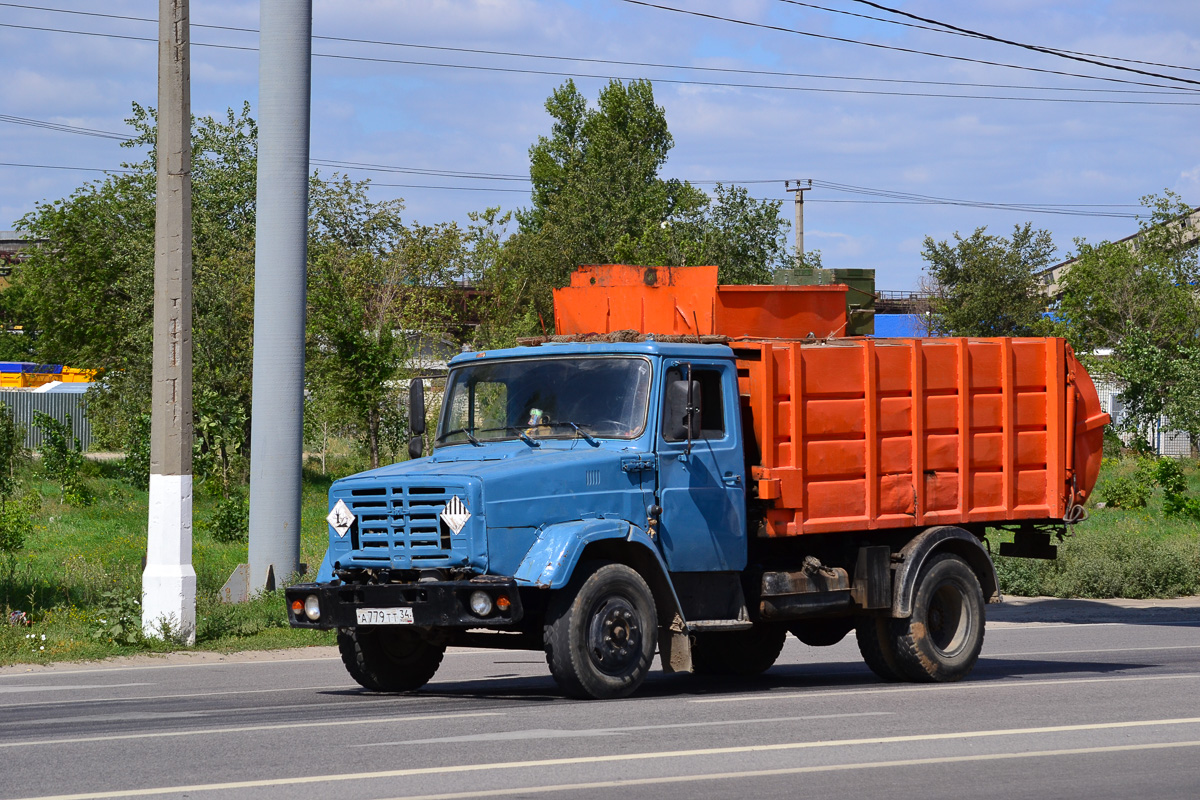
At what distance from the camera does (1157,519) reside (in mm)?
31781

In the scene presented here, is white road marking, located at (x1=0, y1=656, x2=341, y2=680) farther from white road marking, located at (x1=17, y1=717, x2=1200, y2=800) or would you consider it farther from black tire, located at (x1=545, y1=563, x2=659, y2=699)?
white road marking, located at (x1=17, y1=717, x2=1200, y2=800)

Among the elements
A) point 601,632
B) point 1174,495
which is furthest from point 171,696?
point 1174,495

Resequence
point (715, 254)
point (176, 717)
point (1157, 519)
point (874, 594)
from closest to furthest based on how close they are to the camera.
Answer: point (176, 717)
point (874, 594)
point (1157, 519)
point (715, 254)

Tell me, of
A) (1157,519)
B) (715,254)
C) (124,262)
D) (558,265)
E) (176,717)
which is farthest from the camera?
(558,265)

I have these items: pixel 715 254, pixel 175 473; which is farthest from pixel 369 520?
pixel 715 254

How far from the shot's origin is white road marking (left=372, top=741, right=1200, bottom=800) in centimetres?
698

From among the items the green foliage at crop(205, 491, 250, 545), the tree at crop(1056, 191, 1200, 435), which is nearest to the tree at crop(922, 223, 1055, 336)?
the tree at crop(1056, 191, 1200, 435)

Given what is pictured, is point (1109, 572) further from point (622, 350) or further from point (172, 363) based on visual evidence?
point (172, 363)

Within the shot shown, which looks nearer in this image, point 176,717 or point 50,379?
point 176,717

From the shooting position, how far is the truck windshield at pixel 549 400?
37.1ft

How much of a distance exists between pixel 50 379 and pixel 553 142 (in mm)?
30410

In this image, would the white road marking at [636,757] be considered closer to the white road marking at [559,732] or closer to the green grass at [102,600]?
the white road marking at [559,732]

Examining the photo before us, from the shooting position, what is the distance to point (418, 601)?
10312 mm

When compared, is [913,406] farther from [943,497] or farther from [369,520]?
[369,520]
